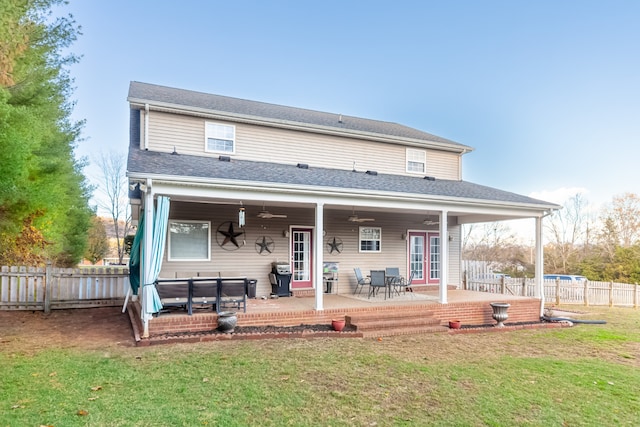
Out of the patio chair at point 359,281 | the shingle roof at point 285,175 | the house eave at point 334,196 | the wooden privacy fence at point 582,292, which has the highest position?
the shingle roof at point 285,175

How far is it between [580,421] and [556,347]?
4.17 metres

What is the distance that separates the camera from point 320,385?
16.0ft

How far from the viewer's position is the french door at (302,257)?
11605 millimetres

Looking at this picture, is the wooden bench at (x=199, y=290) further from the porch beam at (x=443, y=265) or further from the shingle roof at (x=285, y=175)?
the porch beam at (x=443, y=265)

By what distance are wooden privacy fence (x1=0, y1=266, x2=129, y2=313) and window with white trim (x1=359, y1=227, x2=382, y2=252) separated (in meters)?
7.48

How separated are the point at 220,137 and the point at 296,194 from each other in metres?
4.10

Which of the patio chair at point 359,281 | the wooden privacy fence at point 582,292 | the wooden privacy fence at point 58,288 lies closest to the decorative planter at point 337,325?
the patio chair at point 359,281

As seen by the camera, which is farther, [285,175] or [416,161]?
[416,161]

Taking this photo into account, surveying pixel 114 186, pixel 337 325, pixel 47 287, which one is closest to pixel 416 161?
pixel 337 325

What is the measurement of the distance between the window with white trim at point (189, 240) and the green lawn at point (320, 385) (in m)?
3.99

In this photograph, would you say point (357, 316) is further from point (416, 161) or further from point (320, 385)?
point (416, 161)

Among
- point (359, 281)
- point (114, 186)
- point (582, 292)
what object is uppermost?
point (114, 186)

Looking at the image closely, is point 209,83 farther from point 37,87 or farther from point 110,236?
point 110,236

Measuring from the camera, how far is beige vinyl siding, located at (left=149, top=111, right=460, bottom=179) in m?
10.7
